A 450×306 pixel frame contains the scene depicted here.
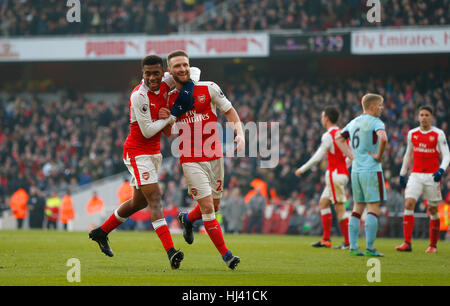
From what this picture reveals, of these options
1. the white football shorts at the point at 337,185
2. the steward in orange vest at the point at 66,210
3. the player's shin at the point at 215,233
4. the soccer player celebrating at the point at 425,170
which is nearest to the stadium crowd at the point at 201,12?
the steward in orange vest at the point at 66,210

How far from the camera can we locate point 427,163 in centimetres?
1212

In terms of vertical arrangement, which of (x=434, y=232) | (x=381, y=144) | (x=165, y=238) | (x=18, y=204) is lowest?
(x=18, y=204)

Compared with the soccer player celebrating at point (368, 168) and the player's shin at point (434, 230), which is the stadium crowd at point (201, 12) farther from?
the soccer player celebrating at point (368, 168)

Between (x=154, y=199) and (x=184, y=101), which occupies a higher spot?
(x=184, y=101)

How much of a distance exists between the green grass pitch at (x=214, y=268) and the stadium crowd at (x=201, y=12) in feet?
58.4

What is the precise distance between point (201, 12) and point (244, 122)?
26.3ft

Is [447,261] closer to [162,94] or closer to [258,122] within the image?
[162,94]

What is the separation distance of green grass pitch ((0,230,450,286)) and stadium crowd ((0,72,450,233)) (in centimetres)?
1038

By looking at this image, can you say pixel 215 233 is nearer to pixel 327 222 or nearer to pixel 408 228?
pixel 408 228

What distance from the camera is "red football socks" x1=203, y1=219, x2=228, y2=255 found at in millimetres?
8070

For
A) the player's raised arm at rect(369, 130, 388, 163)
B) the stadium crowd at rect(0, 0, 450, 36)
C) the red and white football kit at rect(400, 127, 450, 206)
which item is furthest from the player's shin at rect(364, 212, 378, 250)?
the stadium crowd at rect(0, 0, 450, 36)

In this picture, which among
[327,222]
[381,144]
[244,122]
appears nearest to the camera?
[381,144]

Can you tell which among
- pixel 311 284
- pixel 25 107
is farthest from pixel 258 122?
pixel 311 284

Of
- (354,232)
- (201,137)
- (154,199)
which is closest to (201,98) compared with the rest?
(201,137)
